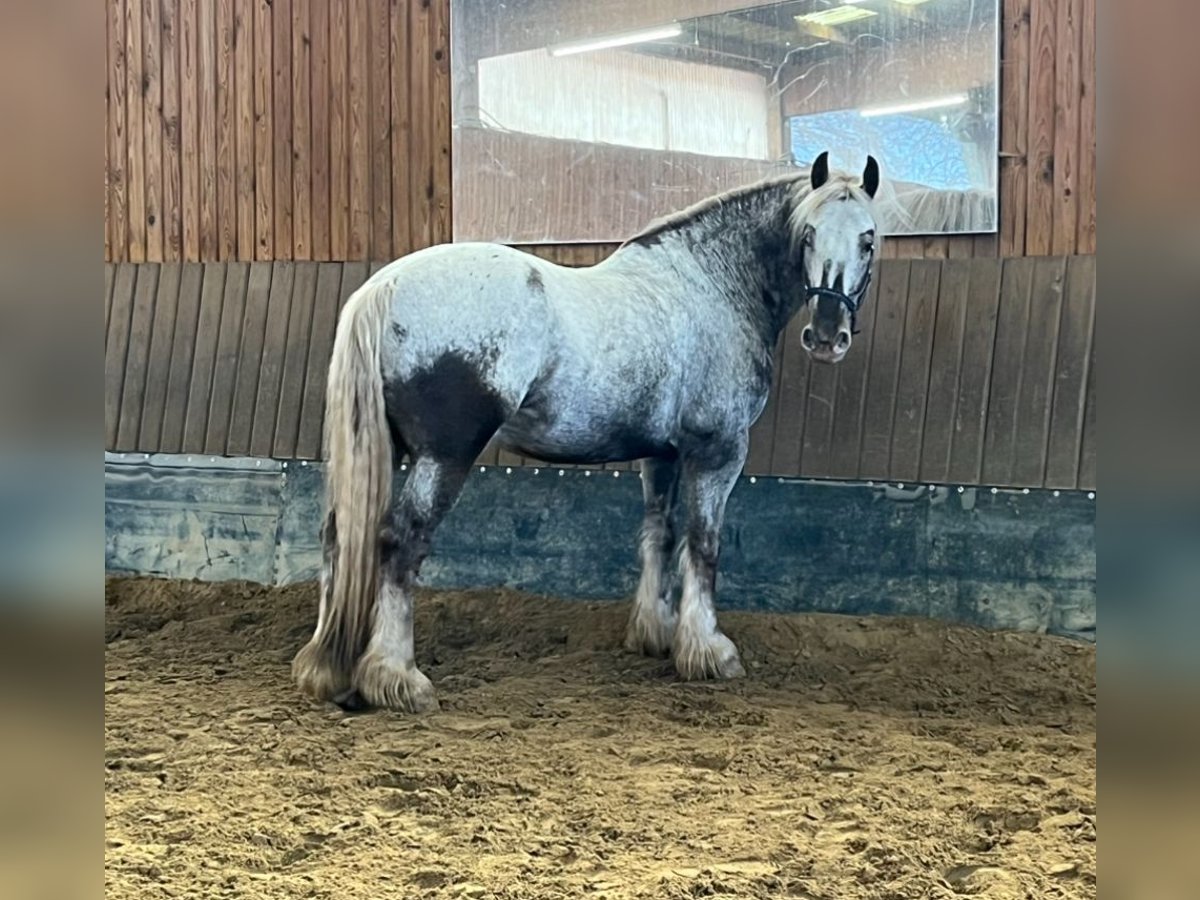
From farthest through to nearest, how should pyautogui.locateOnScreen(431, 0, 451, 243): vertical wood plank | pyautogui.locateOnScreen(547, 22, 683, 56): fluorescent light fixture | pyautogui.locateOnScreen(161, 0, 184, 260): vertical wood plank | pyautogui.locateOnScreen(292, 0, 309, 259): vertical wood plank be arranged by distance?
pyautogui.locateOnScreen(161, 0, 184, 260): vertical wood plank < pyautogui.locateOnScreen(292, 0, 309, 259): vertical wood plank < pyautogui.locateOnScreen(431, 0, 451, 243): vertical wood plank < pyautogui.locateOnScreen(547, 22, 683, 56): fluorescent light fixture

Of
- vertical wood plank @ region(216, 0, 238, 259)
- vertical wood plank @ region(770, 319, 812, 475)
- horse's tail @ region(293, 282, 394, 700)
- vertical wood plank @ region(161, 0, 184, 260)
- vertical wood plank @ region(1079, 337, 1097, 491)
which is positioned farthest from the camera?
vertical wood plank @ region(161, 0, 184, 260)

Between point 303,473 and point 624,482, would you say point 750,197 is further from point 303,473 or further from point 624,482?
point 303,473

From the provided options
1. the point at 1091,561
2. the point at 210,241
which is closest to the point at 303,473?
the point at 210,241

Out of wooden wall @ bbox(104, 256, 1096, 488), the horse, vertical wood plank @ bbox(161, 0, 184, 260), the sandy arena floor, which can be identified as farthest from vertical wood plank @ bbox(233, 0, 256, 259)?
the horse

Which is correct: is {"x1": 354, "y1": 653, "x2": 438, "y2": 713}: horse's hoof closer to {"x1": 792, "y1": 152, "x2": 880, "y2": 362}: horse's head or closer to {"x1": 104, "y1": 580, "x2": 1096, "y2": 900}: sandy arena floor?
{"x1": 104, "y1": 580, "x2": 1096, "y2": 900}: sandy arena floor

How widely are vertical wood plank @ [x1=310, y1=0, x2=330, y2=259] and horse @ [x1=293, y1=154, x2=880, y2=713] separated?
2.03 metres

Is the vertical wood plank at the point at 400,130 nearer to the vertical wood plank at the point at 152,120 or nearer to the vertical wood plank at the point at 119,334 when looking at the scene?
the vertical wood plank at the point at 152,120

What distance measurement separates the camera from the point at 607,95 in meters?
4.84

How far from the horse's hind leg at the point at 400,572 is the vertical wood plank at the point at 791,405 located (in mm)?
1675

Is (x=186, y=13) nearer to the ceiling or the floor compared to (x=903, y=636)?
nearer to the ceiling

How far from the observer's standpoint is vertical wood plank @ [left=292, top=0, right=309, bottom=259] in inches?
210

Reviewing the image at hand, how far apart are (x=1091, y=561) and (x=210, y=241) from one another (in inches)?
176

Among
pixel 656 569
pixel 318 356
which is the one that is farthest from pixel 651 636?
pixel 318 356

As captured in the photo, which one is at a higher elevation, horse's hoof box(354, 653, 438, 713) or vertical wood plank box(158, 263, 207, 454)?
→ vertical wood plank box(158, 263, 207, 454)
